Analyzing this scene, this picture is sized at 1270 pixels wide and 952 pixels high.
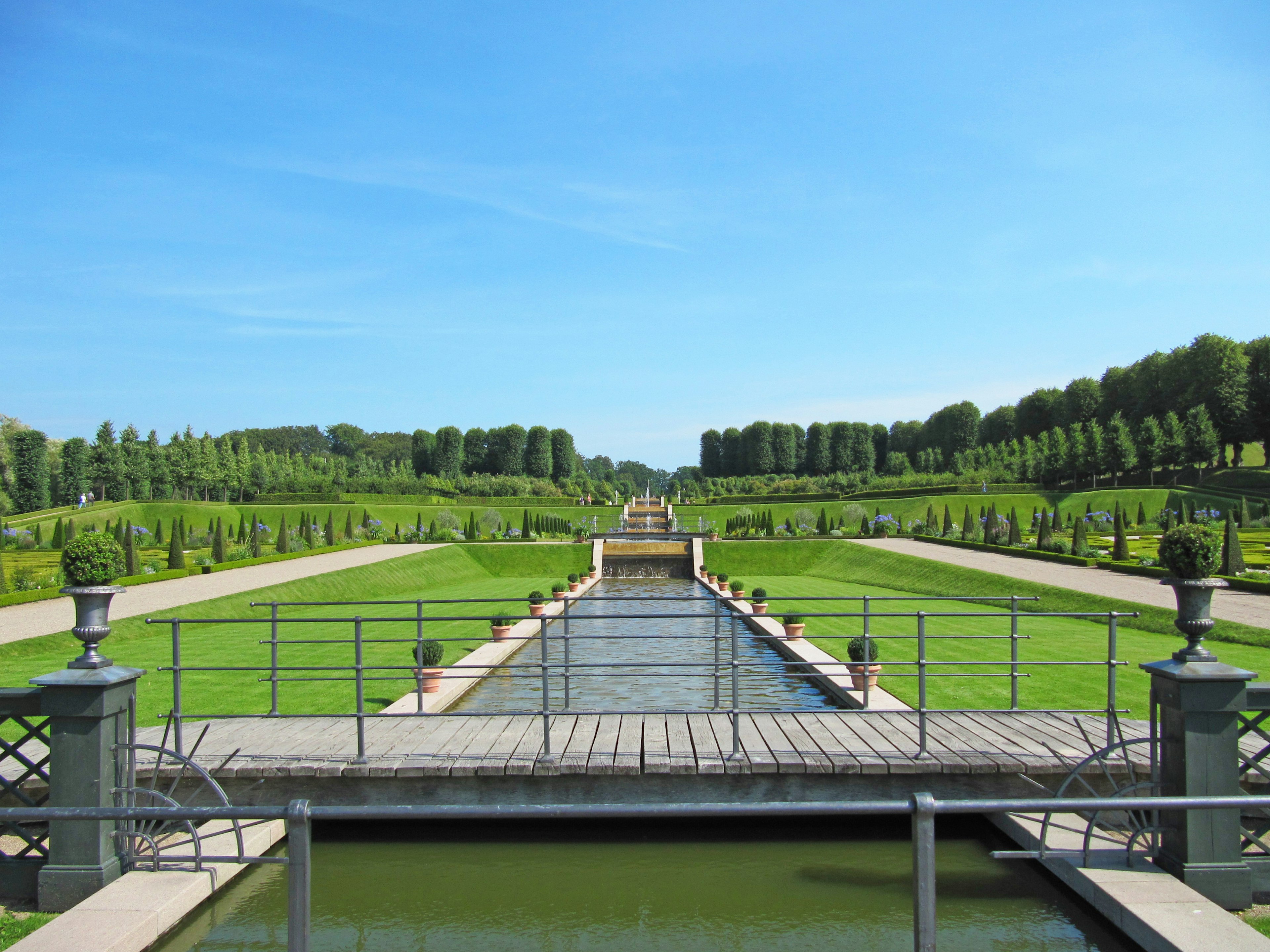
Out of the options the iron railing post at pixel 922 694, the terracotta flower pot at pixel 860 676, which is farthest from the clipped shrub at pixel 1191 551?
the terracotta flower pot at pixel 860 676

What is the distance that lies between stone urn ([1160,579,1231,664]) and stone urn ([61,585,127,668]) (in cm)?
541

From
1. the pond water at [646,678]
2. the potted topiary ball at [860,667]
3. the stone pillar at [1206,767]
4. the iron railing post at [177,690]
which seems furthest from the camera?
the potted topiary ball at [860,667]

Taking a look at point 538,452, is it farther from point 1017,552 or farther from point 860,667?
point 860,667

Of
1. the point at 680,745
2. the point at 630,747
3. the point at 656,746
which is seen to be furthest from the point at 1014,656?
the point at 630,747

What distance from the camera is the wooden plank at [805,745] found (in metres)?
5.57

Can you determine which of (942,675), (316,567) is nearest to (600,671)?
(942,675)

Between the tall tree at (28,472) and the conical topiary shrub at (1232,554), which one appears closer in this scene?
the conical topiary shrub at (1232,554)

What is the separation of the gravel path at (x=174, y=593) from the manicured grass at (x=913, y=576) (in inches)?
434

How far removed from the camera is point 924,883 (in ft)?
8.59

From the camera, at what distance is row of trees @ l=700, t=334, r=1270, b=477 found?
4981 centimetres

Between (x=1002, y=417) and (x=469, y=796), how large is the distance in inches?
2817

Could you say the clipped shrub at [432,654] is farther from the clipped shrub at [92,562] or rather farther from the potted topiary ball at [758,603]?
the potted topiary ball at [758,603]

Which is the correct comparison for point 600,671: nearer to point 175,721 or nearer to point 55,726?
point 175,721

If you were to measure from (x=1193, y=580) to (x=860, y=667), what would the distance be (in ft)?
15.0
